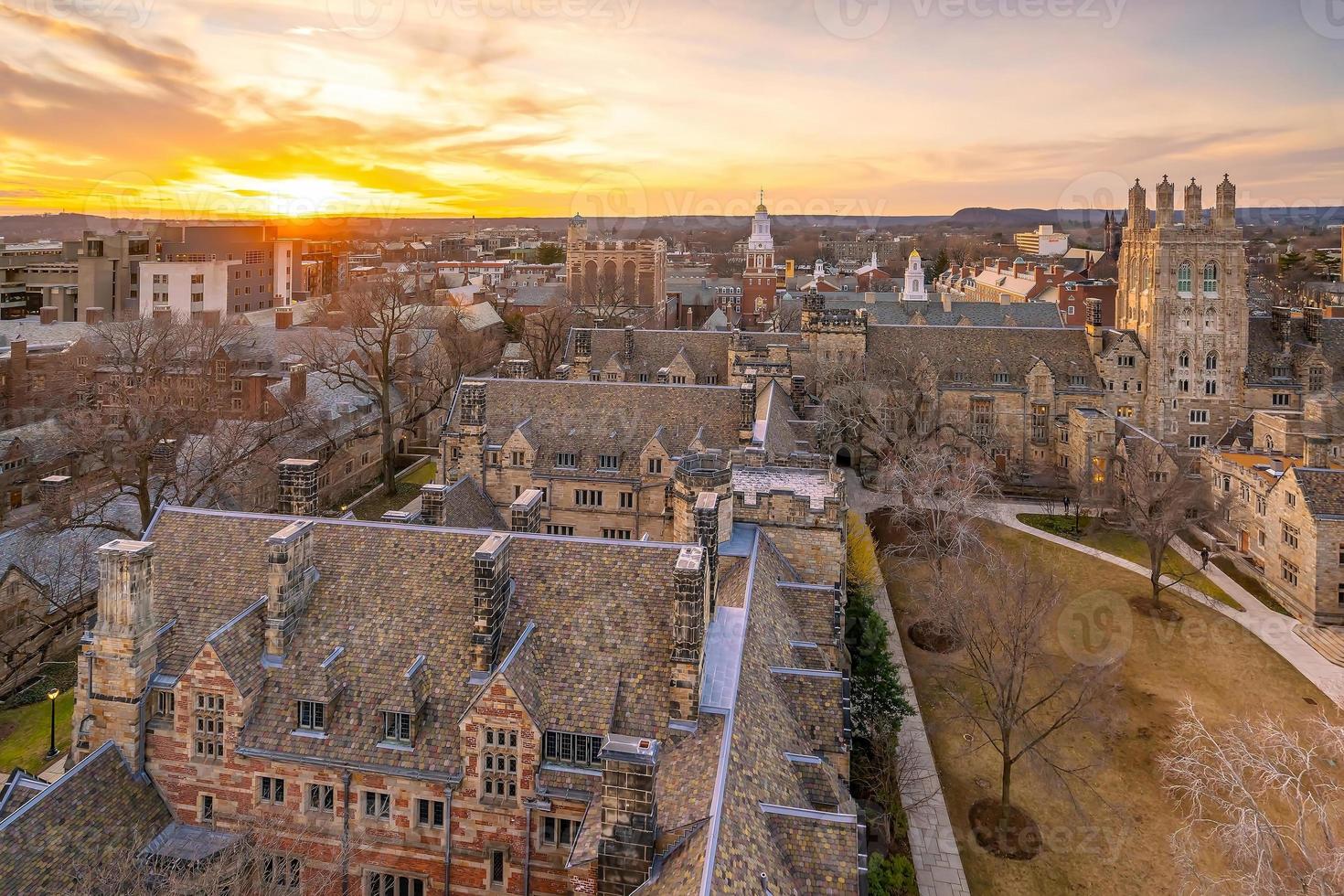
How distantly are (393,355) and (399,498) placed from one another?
30.3m

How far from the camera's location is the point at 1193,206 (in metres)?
77.8

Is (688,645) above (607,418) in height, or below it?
below

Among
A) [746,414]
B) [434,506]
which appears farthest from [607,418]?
[434,506]

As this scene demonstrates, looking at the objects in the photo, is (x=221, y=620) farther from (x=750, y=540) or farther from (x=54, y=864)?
(x=750, y=540)

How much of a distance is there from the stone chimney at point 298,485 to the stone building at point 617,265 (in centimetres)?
10247

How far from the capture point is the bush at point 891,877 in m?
26.7

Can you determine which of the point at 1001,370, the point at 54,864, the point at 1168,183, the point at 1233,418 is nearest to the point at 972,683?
the point at 54,864

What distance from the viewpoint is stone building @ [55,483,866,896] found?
21.2 m

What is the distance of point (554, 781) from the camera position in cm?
2120

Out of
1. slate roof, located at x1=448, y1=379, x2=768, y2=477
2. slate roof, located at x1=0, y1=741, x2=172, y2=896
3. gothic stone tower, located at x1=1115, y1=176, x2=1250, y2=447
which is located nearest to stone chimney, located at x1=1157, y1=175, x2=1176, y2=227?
gothic stone tower, located at x1=1115, y1=176, x2=1250, y2=447

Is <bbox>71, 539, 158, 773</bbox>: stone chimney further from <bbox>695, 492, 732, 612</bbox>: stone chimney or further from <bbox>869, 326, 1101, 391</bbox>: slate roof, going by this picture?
<bbox>869, 326, 1101, 391</bbox>: slate roof

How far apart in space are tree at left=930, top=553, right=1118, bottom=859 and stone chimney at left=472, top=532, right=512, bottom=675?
21329 millimetres

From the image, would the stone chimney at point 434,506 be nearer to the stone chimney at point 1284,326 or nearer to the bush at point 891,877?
the bush at point 891,877

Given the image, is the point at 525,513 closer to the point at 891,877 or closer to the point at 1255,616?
the point at 891,877
